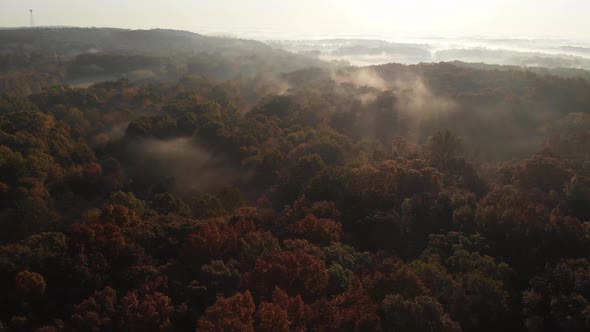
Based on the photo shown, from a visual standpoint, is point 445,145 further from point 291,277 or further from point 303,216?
point 291,277

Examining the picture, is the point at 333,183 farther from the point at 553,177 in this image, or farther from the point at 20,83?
the point at 20,83

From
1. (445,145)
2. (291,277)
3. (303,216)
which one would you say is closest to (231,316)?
(291,277)

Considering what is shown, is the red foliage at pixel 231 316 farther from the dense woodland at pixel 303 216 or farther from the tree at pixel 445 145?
the tree at pixel 445 145

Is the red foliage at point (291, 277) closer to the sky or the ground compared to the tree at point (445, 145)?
closer to the ground

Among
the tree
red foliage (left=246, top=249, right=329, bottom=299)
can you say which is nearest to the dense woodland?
red foliage (left=246, top=249, right=329, bottom=299)

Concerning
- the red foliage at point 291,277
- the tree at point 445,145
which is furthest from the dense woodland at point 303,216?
the tree at point 445,145

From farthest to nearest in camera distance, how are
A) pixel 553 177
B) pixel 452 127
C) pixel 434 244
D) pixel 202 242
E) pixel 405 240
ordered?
pixel 452 127 < pixel 553 177 < pixel 405 240 < pixel 434 244 < pixel 202 242

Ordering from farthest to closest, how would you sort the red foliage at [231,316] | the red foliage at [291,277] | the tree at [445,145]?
the tree at [445,145]
the red foliage at [291,277]
the red foliage at [231,316]

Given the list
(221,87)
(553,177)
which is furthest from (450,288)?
(221,87)

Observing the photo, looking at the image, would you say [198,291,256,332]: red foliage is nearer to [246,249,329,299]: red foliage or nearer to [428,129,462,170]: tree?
[246,249,329,299]: red foliage
